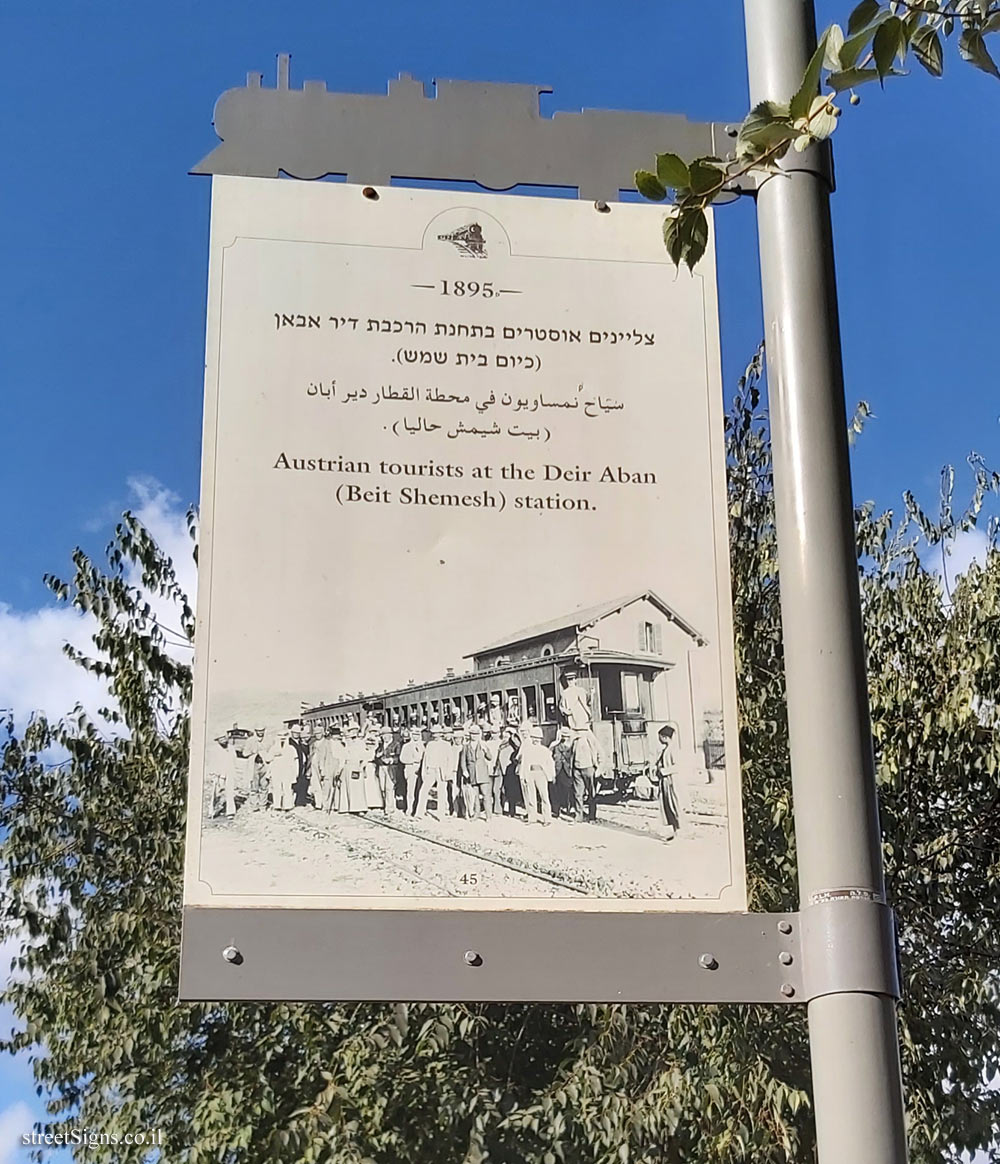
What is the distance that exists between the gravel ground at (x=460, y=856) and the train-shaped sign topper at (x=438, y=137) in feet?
3.36

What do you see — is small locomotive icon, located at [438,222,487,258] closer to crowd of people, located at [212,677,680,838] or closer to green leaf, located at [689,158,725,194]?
green leaf, located at [689,158,725,194]

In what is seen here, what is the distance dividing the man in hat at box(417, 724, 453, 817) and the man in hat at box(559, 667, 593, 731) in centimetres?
18

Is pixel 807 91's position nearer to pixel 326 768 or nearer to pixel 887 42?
pixel 887 42

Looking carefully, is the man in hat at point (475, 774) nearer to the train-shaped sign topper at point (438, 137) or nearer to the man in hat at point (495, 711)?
the man in hat at point (495, 711)

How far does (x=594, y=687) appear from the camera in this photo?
7.01 ft

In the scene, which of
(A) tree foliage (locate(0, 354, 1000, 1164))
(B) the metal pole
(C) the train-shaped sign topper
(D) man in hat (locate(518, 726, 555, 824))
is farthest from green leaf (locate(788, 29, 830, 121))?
(A) tree foliage (locate(0, 354, 1000, 1164))

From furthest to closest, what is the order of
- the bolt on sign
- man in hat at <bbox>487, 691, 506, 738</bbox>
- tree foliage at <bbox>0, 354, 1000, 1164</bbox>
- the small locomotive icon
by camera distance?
1. tree foliage at <bbox>0, 354, 1000, 1164</bbox>
2. the small locomotive icon
3. man in hat at <bbox>487, 691, 506, 738</bbox>
4. the bolt on sign

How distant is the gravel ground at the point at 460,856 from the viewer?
6.51ft

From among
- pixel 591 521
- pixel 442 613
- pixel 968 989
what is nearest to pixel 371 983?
pixel 442 613

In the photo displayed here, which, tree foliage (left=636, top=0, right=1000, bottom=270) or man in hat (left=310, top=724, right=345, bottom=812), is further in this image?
→ man in hat (left=310, top=724, right=345, bottom=812)

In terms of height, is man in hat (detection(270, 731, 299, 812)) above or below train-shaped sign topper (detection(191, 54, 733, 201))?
below

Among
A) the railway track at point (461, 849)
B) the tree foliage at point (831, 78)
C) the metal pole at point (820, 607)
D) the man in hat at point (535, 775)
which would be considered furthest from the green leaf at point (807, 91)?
the railway track at point (461, 849)

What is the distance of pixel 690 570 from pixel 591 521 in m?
0.16

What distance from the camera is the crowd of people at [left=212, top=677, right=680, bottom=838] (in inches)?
79.8
